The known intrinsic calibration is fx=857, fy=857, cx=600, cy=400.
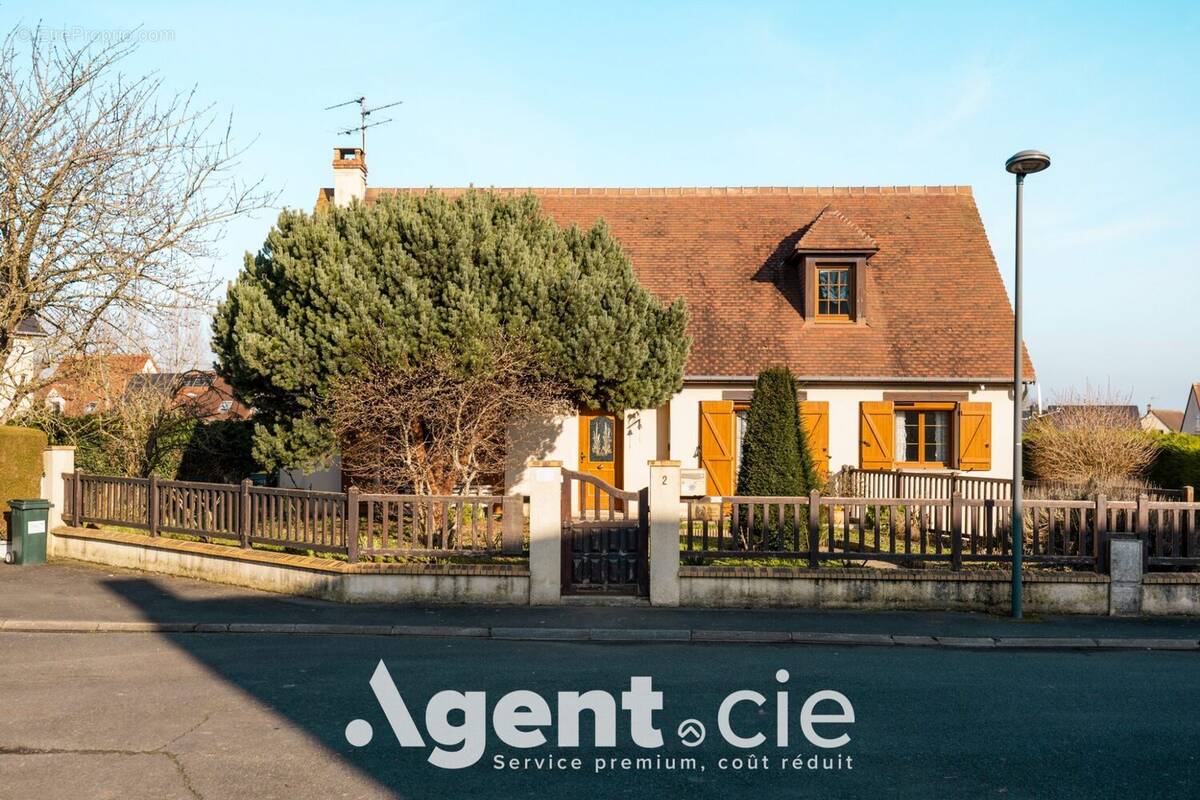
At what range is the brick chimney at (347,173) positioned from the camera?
20.1 m

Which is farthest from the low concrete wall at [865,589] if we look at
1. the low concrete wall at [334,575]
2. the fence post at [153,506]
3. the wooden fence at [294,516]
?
the fence post at [153,506]

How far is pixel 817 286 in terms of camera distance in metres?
18.5

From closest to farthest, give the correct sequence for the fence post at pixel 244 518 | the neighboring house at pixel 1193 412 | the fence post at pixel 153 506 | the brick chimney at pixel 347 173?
the fence post at pixel 244 518 < the fence post at pixel 153 506 < the brick chimney at pixel 347 173 < the neighboring house at pixel 1193 412

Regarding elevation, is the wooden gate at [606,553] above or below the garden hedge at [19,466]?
below

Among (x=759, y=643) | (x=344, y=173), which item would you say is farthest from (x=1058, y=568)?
(x=344, y=173)

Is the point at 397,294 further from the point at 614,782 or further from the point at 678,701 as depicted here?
the point at 614,782

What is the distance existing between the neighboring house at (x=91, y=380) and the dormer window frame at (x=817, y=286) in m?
13.5

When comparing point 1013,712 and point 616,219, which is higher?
point 616,219

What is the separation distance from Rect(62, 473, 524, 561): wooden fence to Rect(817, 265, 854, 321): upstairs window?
9.47 meters

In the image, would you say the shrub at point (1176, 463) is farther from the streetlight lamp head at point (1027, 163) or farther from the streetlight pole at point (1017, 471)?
the streetlight lamp head at point (1027, 163)

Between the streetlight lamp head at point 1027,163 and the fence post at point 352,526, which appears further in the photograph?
the fence post at point 352,526

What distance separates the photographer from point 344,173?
65.9 feet

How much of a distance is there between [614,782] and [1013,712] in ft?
11.0

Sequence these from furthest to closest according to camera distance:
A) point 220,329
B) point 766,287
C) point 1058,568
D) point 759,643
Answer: point 766,287 < point 220,329 < point 1058,568 < point 759,643
